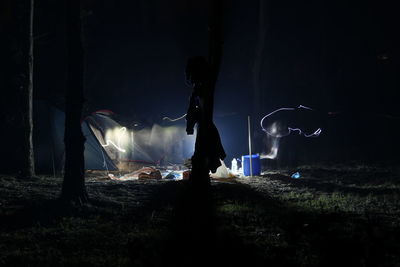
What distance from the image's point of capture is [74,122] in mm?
7082

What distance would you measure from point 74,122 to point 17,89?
514 centimetres

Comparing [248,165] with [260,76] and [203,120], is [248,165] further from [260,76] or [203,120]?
[260,76]

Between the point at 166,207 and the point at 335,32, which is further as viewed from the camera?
the point at 335,32

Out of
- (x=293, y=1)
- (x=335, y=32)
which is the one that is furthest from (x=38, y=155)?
(x=293, y=1)

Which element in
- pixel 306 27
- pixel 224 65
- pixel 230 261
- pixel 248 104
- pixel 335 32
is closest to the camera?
pixel 230 261

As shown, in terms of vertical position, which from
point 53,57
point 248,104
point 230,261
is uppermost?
point 53,57

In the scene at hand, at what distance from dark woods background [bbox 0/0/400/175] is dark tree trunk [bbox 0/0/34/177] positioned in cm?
4

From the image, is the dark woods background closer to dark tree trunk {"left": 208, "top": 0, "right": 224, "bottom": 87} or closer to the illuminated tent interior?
the illuminated tent interior

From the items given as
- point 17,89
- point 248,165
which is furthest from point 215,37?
point 248,165

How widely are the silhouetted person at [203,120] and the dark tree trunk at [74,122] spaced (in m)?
3.14

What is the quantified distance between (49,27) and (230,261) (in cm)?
2014

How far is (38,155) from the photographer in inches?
503

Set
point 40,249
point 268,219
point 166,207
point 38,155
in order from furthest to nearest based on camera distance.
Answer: point 38,155
point 166,207
point 268,219
point 40,249

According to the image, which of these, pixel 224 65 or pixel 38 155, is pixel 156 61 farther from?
pixel 38 155
